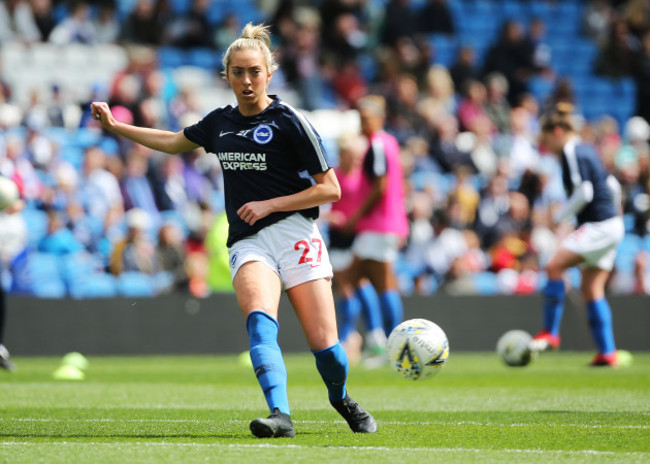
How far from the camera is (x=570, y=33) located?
2320cm

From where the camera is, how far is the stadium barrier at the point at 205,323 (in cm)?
1375

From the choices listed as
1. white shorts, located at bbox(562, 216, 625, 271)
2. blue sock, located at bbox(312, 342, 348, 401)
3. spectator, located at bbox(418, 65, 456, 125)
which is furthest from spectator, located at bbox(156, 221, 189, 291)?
blue sock, located at bbox(312, 342, 348, 401)

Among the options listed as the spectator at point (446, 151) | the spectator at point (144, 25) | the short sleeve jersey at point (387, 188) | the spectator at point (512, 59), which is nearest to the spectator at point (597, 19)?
the spectator at point (512, 59)

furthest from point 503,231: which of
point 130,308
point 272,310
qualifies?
point 272,310

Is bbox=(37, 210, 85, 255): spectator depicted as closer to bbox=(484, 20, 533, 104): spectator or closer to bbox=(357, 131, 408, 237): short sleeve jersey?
bbox=(357, 131, 408, 237): short sleeve jersey

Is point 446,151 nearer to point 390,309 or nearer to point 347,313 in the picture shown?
point 347,313

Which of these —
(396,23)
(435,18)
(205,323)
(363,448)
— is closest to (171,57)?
(396,23)

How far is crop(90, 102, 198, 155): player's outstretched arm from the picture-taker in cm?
615

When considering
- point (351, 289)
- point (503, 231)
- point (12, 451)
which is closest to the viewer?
point (12, 451)

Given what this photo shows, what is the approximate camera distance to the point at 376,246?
468 inches

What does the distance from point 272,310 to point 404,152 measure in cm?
1226

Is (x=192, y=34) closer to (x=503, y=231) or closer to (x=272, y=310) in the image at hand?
(x=503, y=231)

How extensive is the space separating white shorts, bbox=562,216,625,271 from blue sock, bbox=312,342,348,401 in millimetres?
5703

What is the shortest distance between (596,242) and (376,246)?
2.30 m
